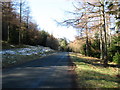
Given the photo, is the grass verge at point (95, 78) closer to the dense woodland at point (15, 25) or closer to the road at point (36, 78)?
the road at point (36, 78)

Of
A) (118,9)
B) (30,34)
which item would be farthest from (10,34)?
(118,9)

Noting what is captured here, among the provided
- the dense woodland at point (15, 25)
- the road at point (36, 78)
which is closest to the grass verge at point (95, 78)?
the road at point (36, 78)

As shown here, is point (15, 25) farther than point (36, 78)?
Yes

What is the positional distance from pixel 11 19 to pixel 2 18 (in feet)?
5.55

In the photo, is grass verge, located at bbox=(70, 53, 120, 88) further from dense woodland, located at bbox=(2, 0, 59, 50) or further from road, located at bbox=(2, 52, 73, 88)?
dense woodland, located at bbox=(2, 0, 59, 50)

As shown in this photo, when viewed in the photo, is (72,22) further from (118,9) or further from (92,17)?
(118,9)

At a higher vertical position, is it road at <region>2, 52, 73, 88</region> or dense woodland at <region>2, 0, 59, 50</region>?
dense woodland at <region>2, 0, 59, 50</region>

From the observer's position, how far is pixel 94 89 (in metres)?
5.56

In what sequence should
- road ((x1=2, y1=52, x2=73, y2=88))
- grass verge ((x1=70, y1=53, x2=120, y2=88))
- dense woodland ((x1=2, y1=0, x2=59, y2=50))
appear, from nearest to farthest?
road ((x1=2, y1=52, x2=73, y2=88))
grass verge ((x1=70, y1=53, x2=120, y2=88))
dense woodland ((x1=2, y1=0, x2=59, y2=50))

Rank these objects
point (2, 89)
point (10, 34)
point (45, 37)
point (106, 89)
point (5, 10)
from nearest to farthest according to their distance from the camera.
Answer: point (2, 89), point (106, 89), point (5, 10), point (10, 34), point (45, 37)

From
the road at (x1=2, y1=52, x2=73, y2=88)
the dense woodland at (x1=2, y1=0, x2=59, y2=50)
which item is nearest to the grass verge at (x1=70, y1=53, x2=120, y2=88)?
the road at (x1=2, y1=52, x2=73, y2=88)

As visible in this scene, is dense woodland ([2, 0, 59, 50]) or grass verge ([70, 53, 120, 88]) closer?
grass verge ([70, 53, 120, 88])

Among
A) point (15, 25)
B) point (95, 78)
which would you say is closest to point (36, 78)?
point (95, 78)

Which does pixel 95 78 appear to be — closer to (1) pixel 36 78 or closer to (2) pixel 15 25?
(1) pixel 36 78
